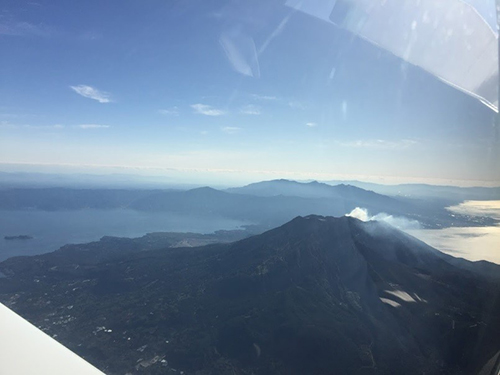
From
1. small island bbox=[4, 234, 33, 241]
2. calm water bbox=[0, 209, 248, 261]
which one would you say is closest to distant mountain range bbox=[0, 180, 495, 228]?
calm water bbox=[0, 209, 248, 261]

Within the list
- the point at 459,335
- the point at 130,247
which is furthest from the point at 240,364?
the point at 130,247

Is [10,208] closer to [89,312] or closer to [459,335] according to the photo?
[89,312]

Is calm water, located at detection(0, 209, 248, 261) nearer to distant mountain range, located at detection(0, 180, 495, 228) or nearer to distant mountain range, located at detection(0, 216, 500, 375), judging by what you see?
distant mountain range, located at detection(0, 180, 495, 228)

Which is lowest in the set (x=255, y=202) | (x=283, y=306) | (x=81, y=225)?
(x=81, y=225)

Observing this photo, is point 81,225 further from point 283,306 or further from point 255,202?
point 283,306

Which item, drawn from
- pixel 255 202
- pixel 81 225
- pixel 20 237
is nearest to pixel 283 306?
pixel 20 237

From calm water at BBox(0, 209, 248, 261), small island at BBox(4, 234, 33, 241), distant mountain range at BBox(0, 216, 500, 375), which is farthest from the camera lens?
small island at BBox(4, 234, 33, 241)
